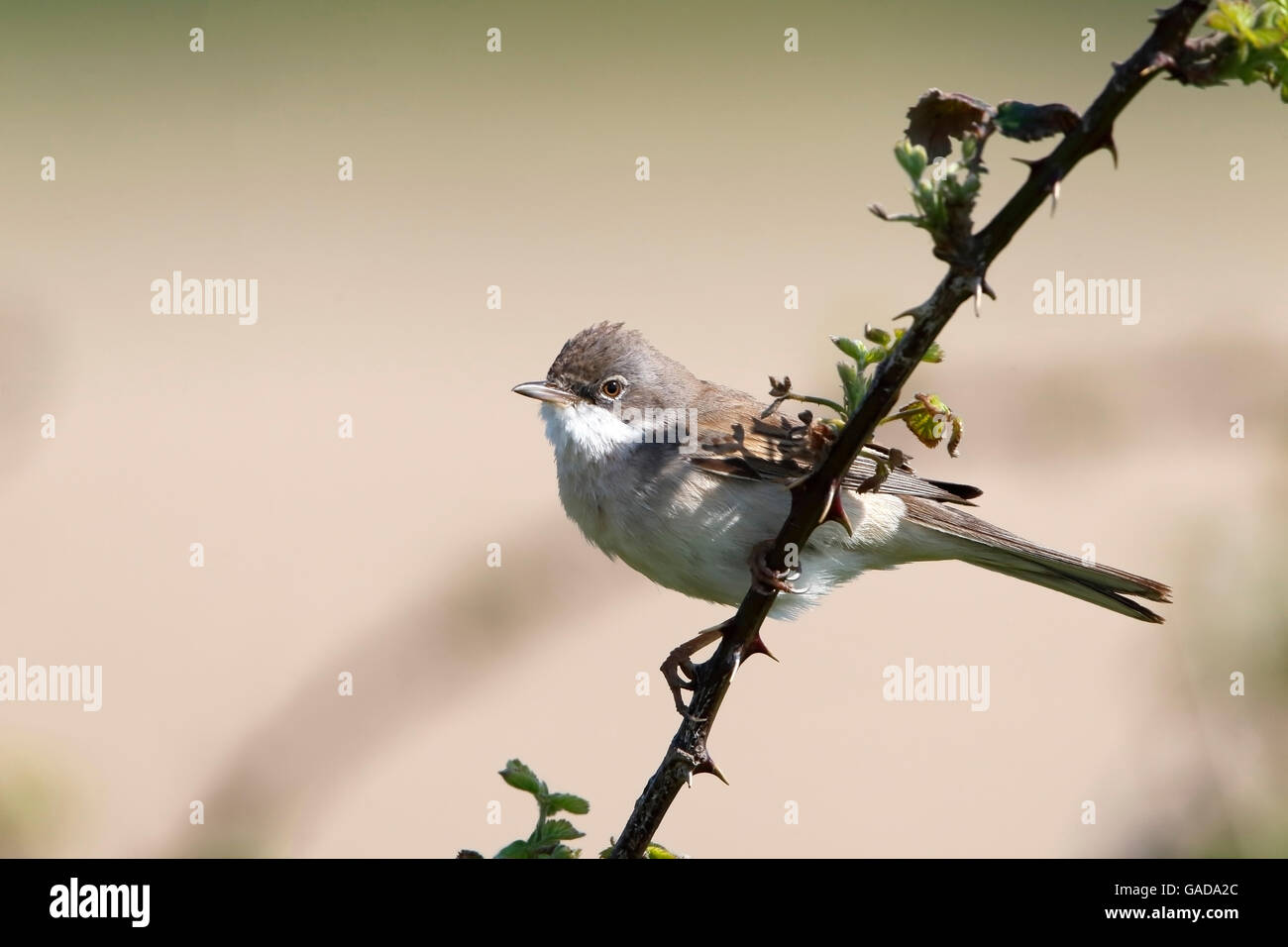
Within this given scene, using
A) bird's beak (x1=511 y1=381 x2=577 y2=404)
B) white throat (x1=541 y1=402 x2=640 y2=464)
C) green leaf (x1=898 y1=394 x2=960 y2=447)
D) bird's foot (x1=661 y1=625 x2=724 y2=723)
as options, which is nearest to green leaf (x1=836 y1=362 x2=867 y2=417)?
green leaf (x1=898 y1=394 x2=960 y2=447)

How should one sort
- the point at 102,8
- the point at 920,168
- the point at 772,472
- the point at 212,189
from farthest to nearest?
the point at 102,8 < the point at 212,189 < the point at 772,472 < the point at 920,168

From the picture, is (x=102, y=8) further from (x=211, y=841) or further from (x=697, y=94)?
(x=211, y=841)

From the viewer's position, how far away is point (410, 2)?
11.3 metres

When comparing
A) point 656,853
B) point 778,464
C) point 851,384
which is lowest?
point 656,853

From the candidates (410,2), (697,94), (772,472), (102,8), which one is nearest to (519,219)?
(697,94)

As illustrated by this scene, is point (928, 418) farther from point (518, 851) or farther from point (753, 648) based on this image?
point (518, 851)

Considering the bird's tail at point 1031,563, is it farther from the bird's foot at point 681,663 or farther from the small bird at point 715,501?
the bird's foot at point 681,663

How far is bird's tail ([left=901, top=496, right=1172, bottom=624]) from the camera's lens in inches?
154

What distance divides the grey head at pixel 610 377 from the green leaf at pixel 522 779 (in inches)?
104

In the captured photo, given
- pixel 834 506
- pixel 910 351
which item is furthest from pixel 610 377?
pixel 910 351

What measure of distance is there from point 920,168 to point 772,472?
8.65ft

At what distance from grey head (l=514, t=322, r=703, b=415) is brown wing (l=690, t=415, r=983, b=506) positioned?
0.32 m

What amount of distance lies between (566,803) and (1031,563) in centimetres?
264

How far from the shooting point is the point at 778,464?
4445mm
